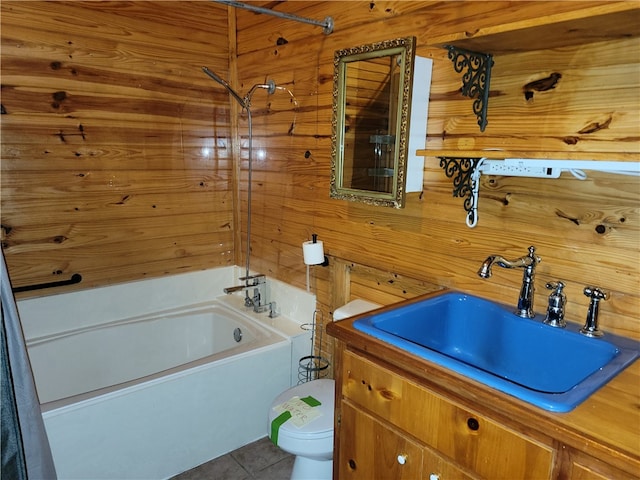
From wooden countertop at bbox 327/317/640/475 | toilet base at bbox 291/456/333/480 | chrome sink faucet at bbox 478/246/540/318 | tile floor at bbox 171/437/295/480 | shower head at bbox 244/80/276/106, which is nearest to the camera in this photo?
wooden countertop at bbox 327/317/640/475

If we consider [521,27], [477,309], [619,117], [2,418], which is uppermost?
[521,27]

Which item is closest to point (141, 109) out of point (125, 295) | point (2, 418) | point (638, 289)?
Answer: point (125, 295)

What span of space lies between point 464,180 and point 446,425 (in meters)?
0.82

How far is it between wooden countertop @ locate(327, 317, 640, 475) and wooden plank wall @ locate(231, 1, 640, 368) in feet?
1.24

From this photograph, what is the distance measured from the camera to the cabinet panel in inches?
37.5

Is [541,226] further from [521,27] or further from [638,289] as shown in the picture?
[521,27]

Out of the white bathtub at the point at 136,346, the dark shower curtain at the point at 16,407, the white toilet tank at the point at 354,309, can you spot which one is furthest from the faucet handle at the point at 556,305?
the dark shower curtain at the point at 16,407

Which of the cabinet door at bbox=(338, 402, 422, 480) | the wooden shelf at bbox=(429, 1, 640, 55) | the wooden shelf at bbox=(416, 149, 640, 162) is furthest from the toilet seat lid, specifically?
the wooden shelf at bbox=(429, 1, 640, 55)

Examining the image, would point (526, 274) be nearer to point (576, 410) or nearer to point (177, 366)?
point (576, 410)

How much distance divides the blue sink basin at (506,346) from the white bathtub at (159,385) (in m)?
0.93

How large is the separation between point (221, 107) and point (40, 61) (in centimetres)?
94

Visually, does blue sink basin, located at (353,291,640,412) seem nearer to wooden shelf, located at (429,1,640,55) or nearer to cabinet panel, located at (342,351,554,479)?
cabinet panel, located at (342,351,554,479)

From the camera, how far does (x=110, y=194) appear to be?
7.89 feet

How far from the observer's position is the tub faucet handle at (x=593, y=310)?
1206 millimetres
